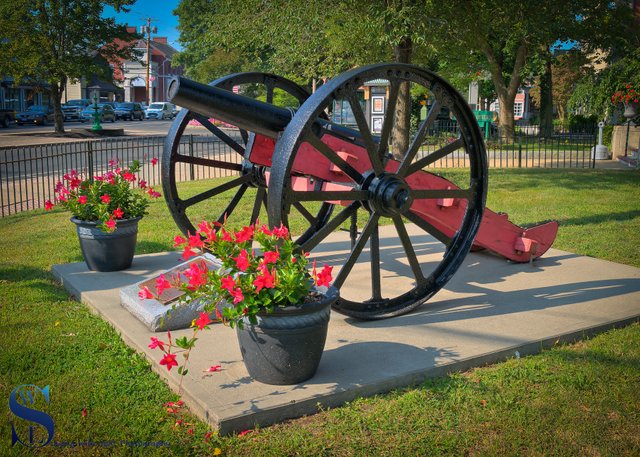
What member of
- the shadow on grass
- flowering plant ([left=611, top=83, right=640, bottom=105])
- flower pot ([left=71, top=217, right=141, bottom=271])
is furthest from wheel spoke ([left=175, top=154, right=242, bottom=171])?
flowering plant ([left=611, top=83, right=640, bottom=105])

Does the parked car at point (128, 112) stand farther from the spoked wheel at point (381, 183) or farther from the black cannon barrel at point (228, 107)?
the black cannon barrel at point (228, 107)

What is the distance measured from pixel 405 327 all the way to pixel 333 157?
138cm

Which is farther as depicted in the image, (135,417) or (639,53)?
(639,53)

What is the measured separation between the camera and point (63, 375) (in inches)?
171

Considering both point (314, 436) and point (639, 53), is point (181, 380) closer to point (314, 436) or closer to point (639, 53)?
point (314, 436)

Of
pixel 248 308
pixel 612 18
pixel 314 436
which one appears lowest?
pixel 314 436

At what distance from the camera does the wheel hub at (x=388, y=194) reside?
5.02m

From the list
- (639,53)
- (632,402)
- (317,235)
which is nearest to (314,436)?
(317,235)

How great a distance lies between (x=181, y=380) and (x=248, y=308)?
674 mm

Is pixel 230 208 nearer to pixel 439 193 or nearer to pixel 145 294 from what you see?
pixel 439 193

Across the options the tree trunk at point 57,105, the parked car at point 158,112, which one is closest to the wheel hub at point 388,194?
the tree trunk at point 57,105

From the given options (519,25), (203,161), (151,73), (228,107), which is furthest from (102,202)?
(151,73)

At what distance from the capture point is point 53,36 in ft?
102

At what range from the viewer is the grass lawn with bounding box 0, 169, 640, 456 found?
352 centimetres
